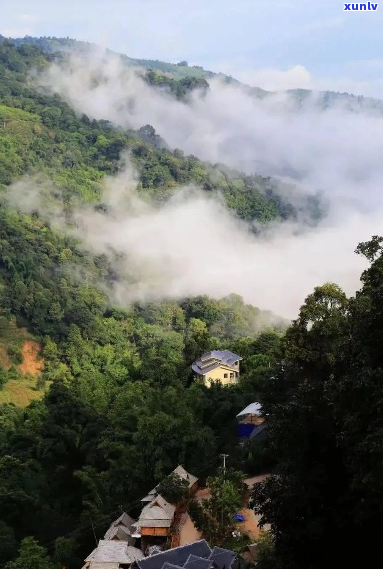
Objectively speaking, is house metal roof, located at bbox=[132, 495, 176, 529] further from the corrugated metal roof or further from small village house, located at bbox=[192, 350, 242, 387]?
small village house, located at bbox=[192, 350, 242, 387]


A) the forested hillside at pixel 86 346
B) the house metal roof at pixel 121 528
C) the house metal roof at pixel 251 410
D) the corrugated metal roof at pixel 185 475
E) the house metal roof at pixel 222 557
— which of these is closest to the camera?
the house metal roof at pixel 222 557

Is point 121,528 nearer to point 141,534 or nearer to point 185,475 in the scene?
point 141,534

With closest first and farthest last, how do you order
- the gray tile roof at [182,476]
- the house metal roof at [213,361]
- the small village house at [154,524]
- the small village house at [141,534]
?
the small village house at [141,534] → the small village house at [154,524] → the gray tile roof at [182,476] → the house metal roof at [213,361]

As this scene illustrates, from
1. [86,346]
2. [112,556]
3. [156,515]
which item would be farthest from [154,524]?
[86,346]

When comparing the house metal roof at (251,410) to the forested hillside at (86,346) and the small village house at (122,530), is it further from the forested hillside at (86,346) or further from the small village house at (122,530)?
the small village house at (122,530)

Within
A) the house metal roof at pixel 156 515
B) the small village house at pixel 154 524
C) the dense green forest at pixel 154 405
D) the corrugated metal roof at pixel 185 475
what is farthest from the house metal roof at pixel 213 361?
the small village house at pixel 154 524

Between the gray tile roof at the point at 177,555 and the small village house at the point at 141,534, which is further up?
the small village house at the point at 141,534

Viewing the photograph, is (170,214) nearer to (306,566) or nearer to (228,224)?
(228,224)
